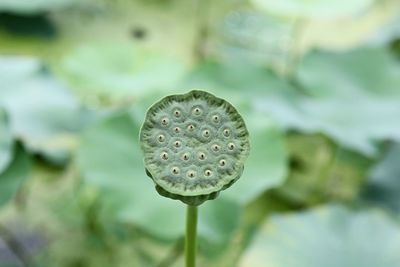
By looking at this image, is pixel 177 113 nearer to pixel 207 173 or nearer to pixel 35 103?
pixel 207 173

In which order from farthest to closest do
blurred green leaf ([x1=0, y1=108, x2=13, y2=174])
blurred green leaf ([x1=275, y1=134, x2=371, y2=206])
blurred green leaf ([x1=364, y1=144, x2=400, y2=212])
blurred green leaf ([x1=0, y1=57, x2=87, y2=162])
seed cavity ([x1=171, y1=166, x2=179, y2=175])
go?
blurred green leaf ([x1=275, y1=134, x2=371, y2=206]) → blurred green leaf ([x1=364, y1=144, x2=400, y2=212]) → blurred green leaf ([x1=0, y1=57, x2=87, y2=162]) → blurred green leaf ([x1=0, y1=108, x2=13, y2=174]) → seed cavity ([x1=171, y1=166, x2=179, y2=175])

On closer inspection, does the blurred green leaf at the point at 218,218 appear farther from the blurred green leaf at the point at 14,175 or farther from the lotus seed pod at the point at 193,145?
the lotus seed pod at the point at 193,145

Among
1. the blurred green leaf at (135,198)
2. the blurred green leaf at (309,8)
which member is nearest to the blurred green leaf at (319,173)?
the blurred green leaf at (309,8)

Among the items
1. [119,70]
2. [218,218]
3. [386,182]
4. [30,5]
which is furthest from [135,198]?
[30,5]

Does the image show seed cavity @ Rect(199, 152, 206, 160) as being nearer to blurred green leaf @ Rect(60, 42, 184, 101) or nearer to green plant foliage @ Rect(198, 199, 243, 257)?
green plant foliage @ Rect(198, 199, 243, 257)

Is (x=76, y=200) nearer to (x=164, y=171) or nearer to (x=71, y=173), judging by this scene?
(x=71, y=173)

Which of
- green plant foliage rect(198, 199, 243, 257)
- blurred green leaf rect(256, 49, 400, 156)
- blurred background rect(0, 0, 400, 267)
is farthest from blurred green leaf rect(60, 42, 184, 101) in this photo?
green plant foliage rect(198, 199, 243, 257)

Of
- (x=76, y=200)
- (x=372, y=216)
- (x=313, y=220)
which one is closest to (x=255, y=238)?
(x=313, y=220)
